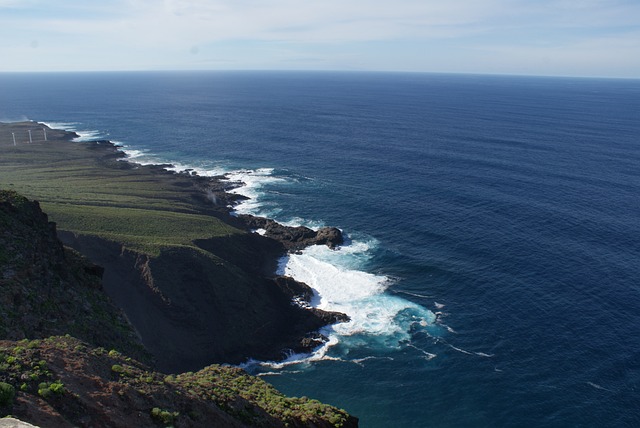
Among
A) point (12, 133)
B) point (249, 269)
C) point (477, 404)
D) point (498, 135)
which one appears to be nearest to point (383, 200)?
point (249, 269)

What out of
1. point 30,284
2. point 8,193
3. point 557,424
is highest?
point 8,193

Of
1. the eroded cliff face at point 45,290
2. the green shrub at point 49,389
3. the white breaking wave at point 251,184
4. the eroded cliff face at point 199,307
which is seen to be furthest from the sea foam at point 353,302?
the green shrub at point 49,389

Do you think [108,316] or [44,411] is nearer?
[44,411]

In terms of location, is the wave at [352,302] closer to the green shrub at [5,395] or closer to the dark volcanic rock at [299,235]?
the dark volcanic rock at [299,235]

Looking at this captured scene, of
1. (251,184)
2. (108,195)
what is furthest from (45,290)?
(251,184)

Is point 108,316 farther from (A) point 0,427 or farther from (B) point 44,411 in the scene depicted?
(A) point 0,427

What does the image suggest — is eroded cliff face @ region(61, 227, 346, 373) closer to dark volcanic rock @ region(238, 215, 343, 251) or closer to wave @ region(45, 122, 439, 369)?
wave @ region(45, 122, 439, 369)

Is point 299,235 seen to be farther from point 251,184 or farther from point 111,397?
point 111,397

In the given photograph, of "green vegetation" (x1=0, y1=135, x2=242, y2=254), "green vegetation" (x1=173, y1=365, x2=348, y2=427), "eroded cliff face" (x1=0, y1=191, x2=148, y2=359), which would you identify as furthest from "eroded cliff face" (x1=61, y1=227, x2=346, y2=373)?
"green vegetation" (x1=173, y1=365, x2=348, y2=427)
